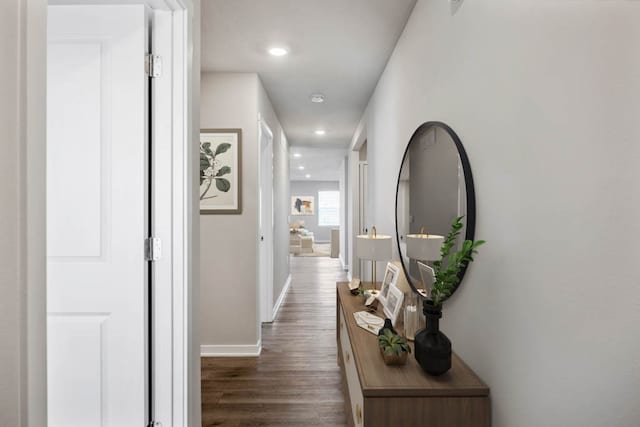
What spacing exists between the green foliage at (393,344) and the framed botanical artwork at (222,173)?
208cm

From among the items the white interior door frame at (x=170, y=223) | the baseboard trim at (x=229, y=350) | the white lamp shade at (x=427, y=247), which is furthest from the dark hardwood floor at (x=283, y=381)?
the white lamp shade at (x=427, y=247)

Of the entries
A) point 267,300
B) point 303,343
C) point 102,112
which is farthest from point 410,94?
point 267,300

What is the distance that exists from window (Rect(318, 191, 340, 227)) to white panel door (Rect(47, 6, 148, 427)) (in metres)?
12.5

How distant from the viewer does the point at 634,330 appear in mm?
671

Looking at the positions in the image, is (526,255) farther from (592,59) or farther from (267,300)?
(267,300)

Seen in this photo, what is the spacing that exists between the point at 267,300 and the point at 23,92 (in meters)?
3.60

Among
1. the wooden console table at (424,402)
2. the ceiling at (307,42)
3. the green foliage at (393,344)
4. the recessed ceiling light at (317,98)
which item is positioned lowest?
the wooden console table at (424,402)

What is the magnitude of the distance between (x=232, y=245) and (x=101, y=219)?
1831 mm

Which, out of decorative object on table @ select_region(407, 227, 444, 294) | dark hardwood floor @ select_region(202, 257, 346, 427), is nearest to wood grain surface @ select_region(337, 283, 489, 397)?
decorative object on table @ select_region(407, 227, 444, 294)

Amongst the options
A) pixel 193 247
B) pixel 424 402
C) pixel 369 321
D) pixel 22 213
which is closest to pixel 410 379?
pixel 424 402

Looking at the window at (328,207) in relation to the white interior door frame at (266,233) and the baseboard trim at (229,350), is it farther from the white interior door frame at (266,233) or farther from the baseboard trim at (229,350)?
the baseboard trim at (229,350)

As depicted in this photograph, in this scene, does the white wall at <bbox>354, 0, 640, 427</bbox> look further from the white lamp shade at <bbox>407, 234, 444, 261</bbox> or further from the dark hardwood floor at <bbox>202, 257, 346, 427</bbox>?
the dark hardwood floor at <bbox>202, 257, 346, 427</bbox>

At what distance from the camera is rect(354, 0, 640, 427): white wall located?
2.28ft

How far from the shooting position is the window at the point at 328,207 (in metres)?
13.8
